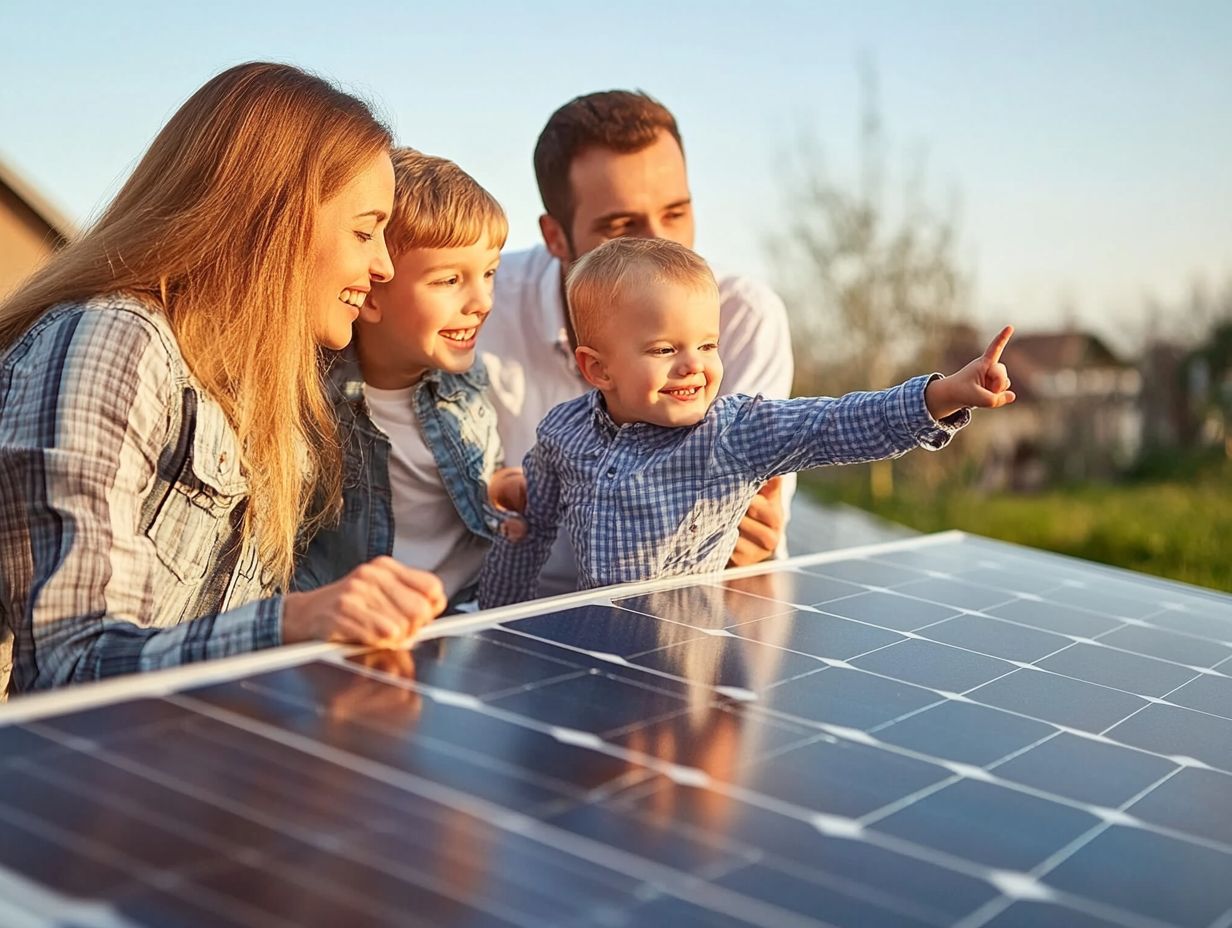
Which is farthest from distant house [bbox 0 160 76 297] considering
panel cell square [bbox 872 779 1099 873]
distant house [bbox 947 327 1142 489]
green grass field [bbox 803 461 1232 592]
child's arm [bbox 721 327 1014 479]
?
distant house [bbox 947 327 1142 489]

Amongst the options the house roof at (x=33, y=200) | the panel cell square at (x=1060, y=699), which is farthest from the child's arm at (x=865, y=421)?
the house roof at (x=33, y=200)

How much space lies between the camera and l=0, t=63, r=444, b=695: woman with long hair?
2439mm

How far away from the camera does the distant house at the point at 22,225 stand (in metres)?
10.2

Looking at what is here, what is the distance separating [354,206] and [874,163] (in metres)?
26.1

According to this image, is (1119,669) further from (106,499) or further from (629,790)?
(106,499)

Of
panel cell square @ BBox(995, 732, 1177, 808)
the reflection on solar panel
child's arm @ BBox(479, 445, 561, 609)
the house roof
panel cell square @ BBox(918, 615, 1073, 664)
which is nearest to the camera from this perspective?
the reflection on solar panel

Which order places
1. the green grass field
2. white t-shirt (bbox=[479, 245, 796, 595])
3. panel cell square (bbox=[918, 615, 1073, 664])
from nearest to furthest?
panel cell square (bbox=[918, 615, 1073, 664]), white t-shirt (bbox=[479, 245, 796, 595]), the green grass field

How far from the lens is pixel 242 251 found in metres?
3.07

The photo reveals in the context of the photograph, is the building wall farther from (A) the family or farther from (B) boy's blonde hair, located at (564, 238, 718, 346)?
(B) boy's blonde hair, located at (564, 238, 718, 346)

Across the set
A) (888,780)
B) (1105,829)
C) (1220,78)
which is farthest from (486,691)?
(1220,78)

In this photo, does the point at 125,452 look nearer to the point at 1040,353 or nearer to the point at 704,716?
the point at 704,716

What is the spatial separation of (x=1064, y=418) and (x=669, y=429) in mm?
25595

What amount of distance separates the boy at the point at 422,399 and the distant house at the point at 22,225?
22.9ft

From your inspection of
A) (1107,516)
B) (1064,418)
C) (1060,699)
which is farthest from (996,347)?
(1064,418)
